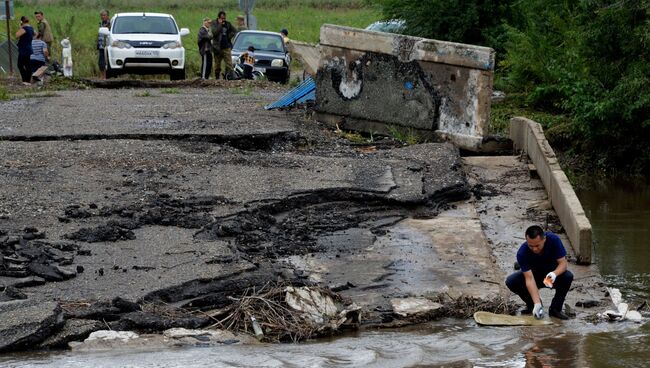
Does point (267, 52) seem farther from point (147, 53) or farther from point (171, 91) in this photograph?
point (171, 91)

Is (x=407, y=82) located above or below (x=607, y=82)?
above

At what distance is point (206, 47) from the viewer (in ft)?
96.0

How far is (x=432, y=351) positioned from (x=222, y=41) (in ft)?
72.5

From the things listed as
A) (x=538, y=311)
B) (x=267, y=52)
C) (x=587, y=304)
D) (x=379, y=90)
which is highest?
(x=379, y=90)

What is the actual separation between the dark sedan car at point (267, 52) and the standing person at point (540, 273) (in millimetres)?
20807

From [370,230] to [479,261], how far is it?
55.2 inches

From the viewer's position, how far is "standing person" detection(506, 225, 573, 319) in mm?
9188

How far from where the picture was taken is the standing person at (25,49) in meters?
26.7

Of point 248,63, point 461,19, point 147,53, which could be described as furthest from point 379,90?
point 248,63

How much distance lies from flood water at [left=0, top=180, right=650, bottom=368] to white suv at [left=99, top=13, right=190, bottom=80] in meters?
19.8

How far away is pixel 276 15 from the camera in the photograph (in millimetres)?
60594

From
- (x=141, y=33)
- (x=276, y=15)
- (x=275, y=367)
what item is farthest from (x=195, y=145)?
(x=276, y=15)

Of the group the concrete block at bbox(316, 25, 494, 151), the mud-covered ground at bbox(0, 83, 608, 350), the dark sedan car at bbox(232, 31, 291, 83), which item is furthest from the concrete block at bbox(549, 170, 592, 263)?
the dark sedan car at bbox(232, 31, 291, 83)

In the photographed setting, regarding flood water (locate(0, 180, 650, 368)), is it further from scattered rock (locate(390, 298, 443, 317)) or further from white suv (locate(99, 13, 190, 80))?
white suv (locate(99, 13, 190, 80))
